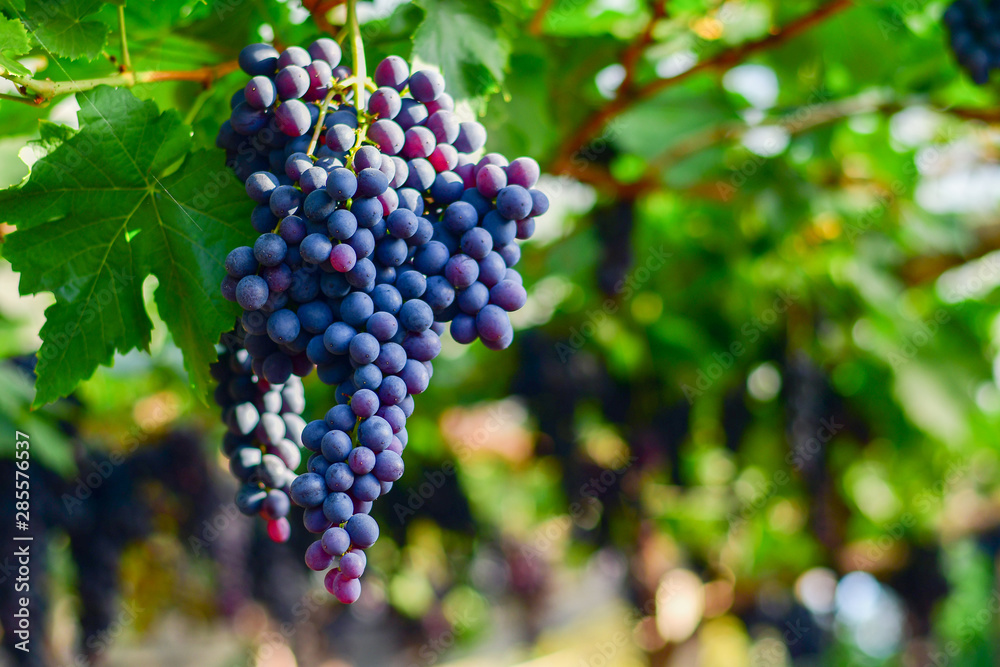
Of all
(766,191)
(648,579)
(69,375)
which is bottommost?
(648,579)

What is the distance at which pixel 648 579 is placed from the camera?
2699 mm

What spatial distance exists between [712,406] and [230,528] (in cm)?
185

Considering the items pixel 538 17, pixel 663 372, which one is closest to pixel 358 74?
pixel 538 17

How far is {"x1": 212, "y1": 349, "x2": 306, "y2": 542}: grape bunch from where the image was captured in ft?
2.68

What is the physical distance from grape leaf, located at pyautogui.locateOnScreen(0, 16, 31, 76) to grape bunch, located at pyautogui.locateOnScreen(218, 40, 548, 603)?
196 millimetres

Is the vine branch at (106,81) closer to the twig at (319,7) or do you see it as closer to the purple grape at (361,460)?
the twig at (319,7)

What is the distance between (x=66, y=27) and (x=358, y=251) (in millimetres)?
433

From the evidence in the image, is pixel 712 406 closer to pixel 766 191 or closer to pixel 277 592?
pixel 766 191

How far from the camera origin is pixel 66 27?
0.76 m

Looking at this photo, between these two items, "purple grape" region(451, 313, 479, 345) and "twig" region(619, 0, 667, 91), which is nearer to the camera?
"purple grape" region(451, 313, 479, 345)

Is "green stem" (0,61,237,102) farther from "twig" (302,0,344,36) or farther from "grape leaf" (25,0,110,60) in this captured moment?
"twig" (302,0,344,36)

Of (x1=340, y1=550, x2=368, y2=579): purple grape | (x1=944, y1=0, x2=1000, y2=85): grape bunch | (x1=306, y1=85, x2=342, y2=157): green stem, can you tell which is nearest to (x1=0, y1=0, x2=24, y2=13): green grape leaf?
(x1=306, y1=85, x2=342, y2=157): green stem

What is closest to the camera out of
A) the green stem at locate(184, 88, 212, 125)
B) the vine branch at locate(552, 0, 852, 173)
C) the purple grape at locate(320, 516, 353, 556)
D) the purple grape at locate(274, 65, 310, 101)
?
the purple grape at locate(320, 516, 353, 556)

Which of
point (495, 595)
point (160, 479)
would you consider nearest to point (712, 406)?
point (160, 479)
